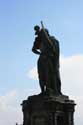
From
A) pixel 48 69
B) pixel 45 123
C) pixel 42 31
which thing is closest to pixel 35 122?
pixel 45 123

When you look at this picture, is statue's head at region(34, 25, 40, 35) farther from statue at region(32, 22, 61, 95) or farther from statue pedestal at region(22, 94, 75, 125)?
statue pedestal at region(22, 94, 75, 125)

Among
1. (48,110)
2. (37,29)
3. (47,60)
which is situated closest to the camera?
(48,110)

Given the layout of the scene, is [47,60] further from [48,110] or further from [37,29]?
[48,110]

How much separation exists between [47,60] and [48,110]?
2568 millimetres

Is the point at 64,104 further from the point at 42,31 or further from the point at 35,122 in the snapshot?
the point at 42,31

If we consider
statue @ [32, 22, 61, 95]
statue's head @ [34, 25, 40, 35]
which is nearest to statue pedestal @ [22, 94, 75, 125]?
statue @ [32, 22, 61, 95]

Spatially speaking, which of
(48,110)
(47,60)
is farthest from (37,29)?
(48,110)

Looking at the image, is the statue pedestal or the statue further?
the statue

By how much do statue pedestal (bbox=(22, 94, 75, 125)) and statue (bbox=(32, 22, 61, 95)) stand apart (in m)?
0.69

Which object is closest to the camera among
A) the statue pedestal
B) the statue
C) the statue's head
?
the statue pedestal

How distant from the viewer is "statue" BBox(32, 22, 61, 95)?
21656mm

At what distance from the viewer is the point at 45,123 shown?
20562 mm

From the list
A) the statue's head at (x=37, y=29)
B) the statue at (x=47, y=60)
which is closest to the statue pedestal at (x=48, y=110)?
the statue at (x=47, y=60)

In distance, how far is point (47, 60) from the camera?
2191cm
